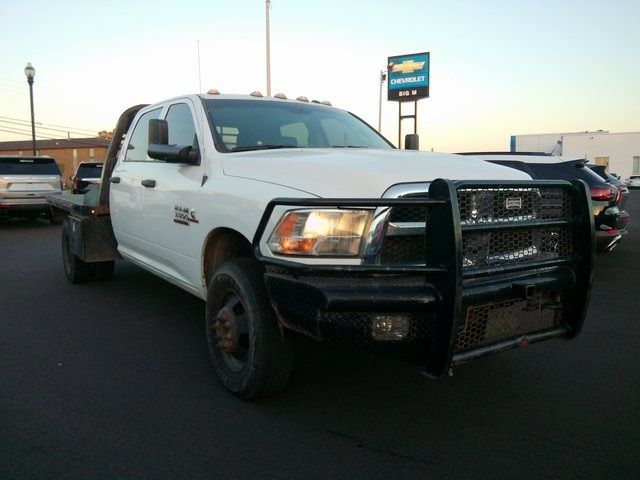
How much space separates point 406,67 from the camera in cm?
2812

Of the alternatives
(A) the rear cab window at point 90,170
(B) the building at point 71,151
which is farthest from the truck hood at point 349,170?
(B) the building at point 71,151

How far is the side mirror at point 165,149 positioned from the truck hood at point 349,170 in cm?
39

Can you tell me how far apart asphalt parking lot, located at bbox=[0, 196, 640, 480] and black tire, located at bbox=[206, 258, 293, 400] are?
0.57 ft

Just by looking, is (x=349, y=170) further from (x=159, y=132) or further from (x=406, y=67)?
(x=406, y=67)

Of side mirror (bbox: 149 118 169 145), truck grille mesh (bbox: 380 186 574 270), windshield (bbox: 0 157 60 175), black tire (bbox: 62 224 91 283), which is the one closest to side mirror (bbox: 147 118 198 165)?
side mirror (bbox: 149 118 169 145)

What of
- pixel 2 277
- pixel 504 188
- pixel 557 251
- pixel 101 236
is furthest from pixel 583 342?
pixel 2 277

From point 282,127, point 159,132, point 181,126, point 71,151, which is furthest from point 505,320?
point 71,151

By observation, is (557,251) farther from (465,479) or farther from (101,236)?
(101,236)

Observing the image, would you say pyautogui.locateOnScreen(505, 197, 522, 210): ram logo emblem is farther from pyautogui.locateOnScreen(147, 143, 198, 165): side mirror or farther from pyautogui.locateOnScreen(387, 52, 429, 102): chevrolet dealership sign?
pyautogui.locateOnScreen(387, 52, 429, 102): chevrolet dealership sign

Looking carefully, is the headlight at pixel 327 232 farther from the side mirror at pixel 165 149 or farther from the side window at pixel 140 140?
the side window at pixel 140 140

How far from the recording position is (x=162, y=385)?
12.0 feet

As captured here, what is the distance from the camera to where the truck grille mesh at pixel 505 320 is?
2727mm

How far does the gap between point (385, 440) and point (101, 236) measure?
414 cm

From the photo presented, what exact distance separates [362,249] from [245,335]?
1092 millimetres
